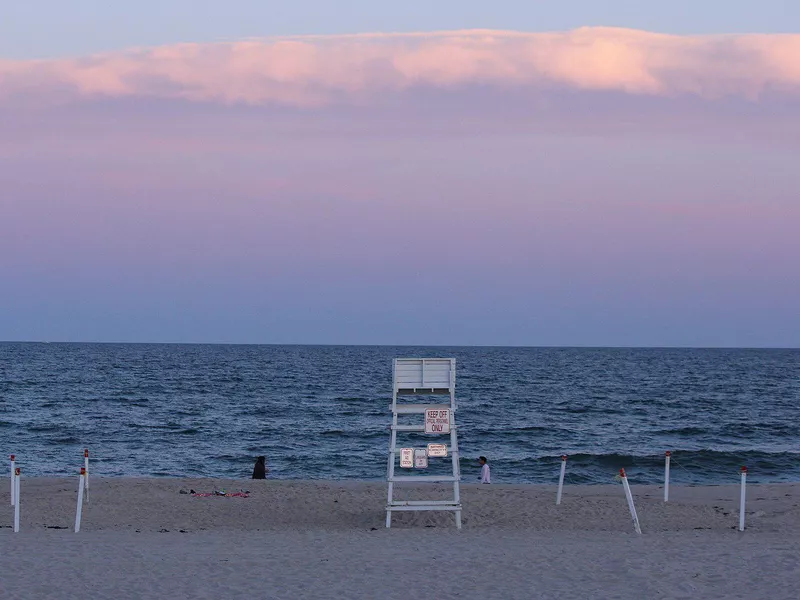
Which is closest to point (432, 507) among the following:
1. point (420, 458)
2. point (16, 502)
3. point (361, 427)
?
point (420, 458)

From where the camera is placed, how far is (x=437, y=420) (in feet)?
60.5

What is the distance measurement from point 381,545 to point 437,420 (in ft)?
9.14

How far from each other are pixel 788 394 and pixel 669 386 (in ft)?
38.2

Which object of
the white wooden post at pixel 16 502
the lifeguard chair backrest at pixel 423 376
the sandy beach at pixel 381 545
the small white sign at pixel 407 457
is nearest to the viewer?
the sandy beach at pixel 381 545

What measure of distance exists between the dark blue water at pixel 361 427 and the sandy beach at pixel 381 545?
10.2 meters

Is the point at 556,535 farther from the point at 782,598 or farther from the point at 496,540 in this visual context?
the point at 782,598

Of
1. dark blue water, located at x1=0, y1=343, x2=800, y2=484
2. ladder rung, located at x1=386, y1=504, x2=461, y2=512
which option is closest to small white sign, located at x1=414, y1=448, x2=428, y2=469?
ladder rung, located at x1=386, y1=504, x2=461, y2=512

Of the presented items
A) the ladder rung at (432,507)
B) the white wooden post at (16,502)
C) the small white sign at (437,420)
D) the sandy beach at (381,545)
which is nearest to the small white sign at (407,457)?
the small white sign at (437,420)

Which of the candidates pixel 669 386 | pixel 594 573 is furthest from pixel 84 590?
pixel 669 386

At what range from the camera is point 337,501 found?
73.6ft

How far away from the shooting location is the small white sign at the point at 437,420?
60.2 ft

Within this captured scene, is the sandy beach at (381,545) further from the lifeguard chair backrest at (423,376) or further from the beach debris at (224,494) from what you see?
the lifeguard chair backrest at (423,376)

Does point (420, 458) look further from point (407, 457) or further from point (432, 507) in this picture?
point (432, 507)

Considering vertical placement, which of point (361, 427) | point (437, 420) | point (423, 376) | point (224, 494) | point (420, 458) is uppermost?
point (423, 376)
